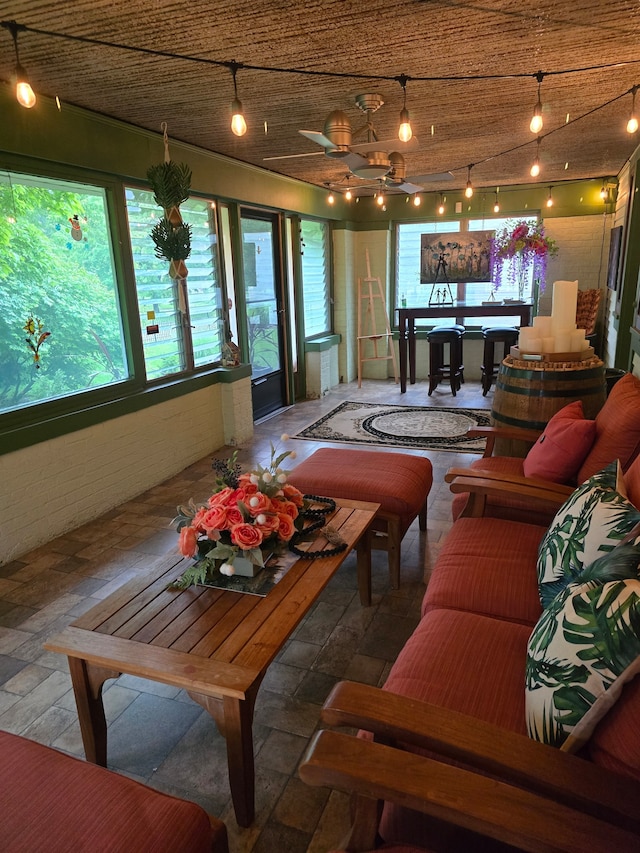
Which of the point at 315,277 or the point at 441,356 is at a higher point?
the point at 315,277

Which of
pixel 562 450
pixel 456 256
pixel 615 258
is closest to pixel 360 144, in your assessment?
pixel 562 450

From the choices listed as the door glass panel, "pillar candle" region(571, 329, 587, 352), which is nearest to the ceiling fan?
"pillar candle" region(571, 329, 587, 352)

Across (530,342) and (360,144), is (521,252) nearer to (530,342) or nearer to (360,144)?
(530,342)

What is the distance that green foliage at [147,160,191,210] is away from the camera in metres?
3.65

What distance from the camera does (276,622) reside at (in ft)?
5.33

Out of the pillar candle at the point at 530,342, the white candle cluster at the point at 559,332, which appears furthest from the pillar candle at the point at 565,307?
the pillar candle at the point at 530,342

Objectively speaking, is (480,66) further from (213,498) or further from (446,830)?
(446,830)

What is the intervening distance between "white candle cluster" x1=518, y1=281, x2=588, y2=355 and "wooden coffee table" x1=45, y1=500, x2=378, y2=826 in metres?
1.97

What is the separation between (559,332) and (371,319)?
4.81 metres

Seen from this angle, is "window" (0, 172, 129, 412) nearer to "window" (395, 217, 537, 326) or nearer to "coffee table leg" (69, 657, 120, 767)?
"coffee table leg" (69, 657, 120, 767)

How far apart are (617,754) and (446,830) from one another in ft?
1.17

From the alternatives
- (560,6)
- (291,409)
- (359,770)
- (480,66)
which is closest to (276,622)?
(359,770)

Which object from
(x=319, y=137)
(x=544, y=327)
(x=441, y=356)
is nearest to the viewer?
(x=319, y=137)

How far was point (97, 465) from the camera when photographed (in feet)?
12.0
